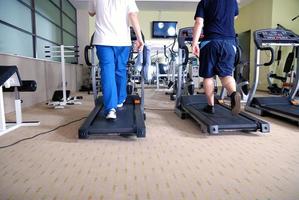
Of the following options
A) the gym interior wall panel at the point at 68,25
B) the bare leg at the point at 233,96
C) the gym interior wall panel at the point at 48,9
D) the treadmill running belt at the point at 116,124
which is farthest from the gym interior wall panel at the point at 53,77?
the bare leg at the point at 233,96

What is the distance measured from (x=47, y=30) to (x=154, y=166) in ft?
17.2

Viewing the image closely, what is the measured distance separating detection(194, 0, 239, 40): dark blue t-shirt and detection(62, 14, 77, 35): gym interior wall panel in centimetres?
575

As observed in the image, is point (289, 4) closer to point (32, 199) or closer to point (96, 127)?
point (96, 127)

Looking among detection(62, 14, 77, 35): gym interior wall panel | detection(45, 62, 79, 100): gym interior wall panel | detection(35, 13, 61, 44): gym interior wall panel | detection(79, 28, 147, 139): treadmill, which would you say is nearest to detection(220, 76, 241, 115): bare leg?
detection(79, 28, 147, 139): treadmill

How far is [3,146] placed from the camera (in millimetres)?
1983

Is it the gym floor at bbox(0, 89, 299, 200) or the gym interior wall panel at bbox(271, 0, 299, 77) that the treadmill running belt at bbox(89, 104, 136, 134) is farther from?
the gym interior wall panel at bbox(271, 0, 299, 77)

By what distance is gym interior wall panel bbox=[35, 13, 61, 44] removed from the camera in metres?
5.23

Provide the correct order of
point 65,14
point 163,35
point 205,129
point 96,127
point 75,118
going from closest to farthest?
point 96,127
point 205,129
point 75,118
point 65,14
point 163,35

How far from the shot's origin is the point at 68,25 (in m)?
8.15

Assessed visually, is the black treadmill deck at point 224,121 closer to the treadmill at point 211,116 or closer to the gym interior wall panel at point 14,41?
the treadmill at point 211,116

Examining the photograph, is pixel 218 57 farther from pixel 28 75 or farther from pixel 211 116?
pixel 28 75

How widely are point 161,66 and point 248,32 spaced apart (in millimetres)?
3266

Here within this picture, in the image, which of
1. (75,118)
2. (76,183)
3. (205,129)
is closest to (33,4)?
(75,118)

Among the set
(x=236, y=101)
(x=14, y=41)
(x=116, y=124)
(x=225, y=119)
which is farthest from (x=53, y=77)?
(x=236, y=101)
